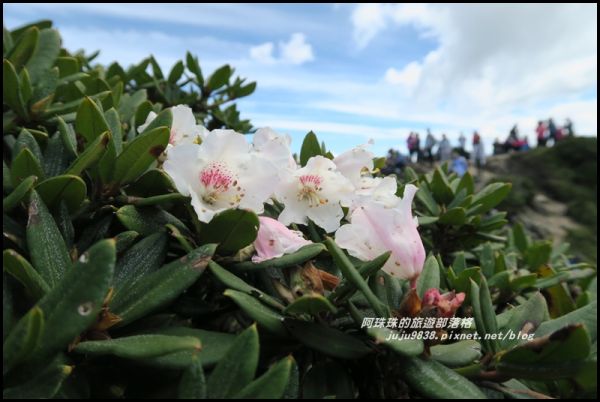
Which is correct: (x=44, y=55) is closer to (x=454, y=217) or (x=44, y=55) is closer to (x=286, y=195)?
(x=286, y=195)

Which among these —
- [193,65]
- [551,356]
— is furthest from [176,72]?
[551,356]

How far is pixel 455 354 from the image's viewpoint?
88 cm

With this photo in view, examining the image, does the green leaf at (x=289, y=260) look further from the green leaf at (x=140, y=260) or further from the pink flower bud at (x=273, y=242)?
the green leaf at (x=140, y=260)

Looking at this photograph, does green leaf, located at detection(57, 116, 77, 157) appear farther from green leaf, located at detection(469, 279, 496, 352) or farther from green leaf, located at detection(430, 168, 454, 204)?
green leaf, located at detection(430, 168, 454, 204)

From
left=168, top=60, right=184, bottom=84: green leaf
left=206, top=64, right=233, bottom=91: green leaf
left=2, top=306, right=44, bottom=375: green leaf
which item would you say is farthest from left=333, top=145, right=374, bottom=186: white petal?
left=168, top=60, right=184, bottom=84: green leaf

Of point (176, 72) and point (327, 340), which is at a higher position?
point (176, 72)

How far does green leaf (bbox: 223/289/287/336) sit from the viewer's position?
811mm

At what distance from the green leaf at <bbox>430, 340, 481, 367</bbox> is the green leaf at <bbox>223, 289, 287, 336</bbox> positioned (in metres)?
0.28

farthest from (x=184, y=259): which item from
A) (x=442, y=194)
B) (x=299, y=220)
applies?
(x=442, y=194)

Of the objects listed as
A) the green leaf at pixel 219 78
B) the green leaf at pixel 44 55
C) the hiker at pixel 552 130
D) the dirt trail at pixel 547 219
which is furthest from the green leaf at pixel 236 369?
the hiker at pixel 552 130

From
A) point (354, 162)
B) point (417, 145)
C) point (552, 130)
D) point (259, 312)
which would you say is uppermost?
point (552, 130)

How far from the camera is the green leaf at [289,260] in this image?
0.93 meters

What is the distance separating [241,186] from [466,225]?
117cm

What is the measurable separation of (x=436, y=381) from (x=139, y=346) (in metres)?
0.48
